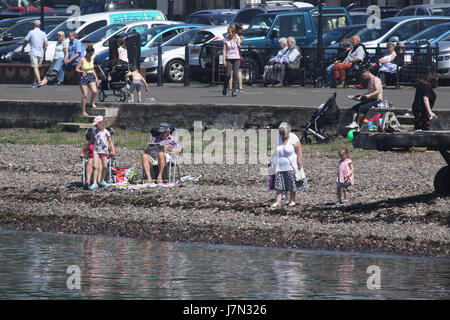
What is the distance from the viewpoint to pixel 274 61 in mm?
27156

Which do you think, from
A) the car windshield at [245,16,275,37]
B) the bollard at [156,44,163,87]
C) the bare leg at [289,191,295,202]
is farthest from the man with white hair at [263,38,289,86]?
the bare leg at [289,191,295,202]

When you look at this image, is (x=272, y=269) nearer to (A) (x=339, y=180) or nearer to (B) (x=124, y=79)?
(A) (x=339, y=180)

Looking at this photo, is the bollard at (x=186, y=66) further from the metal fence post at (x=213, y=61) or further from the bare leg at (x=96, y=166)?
the bare leg at (x=96, y=166)

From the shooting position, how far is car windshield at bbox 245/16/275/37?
29.4 meters

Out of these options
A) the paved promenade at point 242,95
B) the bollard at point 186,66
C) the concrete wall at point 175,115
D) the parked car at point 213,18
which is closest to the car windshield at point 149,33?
the paved promenade at point 242,95

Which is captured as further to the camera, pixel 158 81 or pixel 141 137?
pixel 158 81

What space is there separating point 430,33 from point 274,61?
155 inches

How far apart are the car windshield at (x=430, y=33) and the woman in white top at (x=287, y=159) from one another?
41.5 feet

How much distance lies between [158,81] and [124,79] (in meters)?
4.58

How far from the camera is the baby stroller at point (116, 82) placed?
78.1ft

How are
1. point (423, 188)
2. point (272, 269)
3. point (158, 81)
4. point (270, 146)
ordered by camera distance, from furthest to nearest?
point (158, 81)
point (270, 146)
point (423, 188)
point (272, 269)

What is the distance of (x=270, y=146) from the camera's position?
21391 millimetres

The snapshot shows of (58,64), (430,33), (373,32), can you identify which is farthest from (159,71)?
(430,33)
